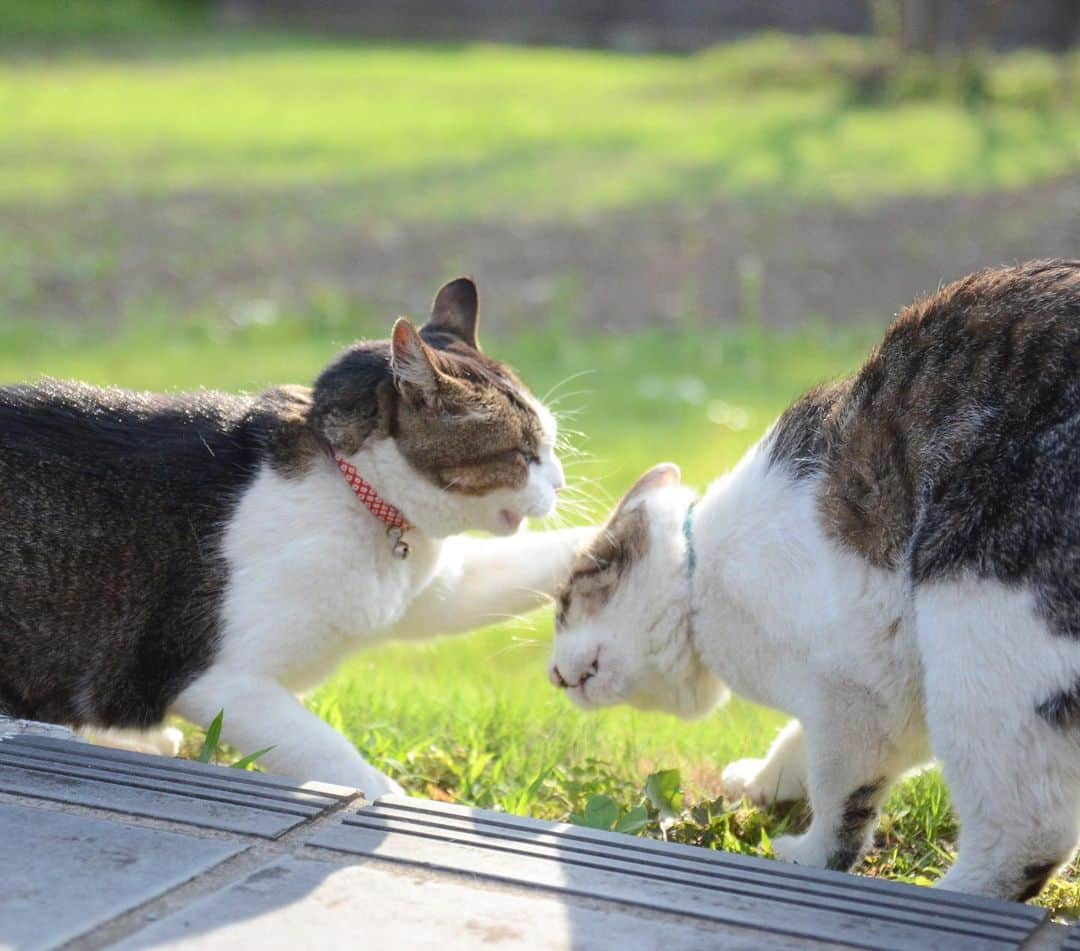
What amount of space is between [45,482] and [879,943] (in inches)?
75.9

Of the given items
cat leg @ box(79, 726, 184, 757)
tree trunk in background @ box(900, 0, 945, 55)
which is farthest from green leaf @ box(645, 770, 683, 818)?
tree trunk in background @ box(900, 0, 945, 55)

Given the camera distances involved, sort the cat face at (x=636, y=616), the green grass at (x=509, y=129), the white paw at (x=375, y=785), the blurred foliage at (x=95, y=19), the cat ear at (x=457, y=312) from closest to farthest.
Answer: the white paw at (x=375, y=785) → the cat face at (x=636, y=616) → the cat ear at (x=457, y=312) → the green grass at (x=509, y=129) → the blurred foliage at (x=95, y=19)

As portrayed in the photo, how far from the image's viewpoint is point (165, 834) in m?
2.36

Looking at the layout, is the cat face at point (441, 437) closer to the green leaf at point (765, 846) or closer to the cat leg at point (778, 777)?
the cat leg at point (778, 777)

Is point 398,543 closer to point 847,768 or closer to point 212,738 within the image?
point 212,738

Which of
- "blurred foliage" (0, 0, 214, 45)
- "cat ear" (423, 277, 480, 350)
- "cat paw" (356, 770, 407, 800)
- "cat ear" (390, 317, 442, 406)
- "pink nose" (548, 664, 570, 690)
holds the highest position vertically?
"blurred foliage" (0, 0, 214, 45)

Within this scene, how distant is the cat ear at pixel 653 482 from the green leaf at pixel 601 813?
2.62 feet

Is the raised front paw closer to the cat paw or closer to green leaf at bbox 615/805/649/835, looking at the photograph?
green leaf at bbox 615/805/649/835

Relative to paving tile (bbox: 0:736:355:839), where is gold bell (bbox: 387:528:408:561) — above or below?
above

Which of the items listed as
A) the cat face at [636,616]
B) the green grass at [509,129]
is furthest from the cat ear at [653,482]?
the green grass at [509,129]

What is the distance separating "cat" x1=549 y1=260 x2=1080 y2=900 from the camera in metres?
2.51

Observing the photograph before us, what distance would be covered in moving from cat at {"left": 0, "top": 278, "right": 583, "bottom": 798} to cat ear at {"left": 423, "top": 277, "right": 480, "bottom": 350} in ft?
0.90

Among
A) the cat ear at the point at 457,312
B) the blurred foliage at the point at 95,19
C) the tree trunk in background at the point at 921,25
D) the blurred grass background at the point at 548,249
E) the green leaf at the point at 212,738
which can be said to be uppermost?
the blurred foliage at the point at 95,19

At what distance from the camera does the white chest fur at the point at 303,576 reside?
308cm
